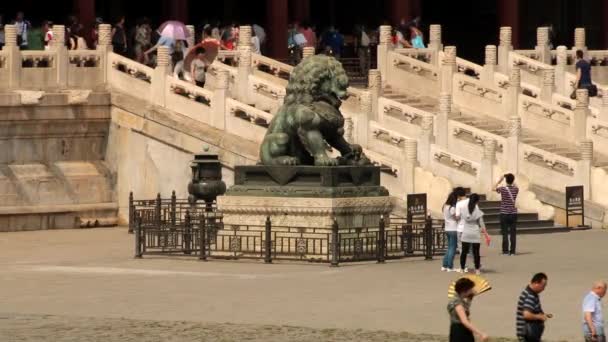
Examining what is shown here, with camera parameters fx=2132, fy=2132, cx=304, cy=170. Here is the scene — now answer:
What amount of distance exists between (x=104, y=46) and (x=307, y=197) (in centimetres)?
1114

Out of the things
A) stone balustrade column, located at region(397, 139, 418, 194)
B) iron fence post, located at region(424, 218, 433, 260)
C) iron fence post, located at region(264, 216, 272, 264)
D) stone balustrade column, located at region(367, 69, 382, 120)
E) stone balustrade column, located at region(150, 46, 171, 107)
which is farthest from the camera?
stone balustrade column, located at region(367, 69, 382, 120)

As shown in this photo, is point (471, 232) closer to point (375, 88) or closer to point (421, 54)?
point (375, 88)

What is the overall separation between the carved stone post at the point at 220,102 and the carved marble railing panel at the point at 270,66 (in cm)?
356

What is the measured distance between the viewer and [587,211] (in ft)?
137

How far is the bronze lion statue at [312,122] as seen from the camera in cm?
3372

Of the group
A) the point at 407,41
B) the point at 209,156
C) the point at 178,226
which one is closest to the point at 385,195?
the point at 178,226

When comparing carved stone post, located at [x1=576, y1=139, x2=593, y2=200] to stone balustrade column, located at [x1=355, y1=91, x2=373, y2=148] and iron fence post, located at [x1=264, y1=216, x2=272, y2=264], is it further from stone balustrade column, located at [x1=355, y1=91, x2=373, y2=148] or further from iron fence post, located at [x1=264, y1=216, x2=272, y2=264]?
iron fence post, located at [x1=264, y1=216, x2=272, y2=264]

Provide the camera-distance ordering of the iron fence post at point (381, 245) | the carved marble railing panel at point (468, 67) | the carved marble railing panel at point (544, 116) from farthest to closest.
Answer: the carved marble railing panel at point (468, 67) < the carved marble railing panel at point (544, 116) < the iron fence post at point (381, 245)

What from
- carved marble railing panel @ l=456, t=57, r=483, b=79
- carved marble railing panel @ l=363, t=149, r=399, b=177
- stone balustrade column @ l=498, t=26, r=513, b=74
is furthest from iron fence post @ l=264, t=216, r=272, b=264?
stone balustrade column @ l=498, t=26, r=513, b=74

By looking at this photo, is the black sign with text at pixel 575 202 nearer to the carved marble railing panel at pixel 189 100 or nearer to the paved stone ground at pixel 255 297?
the paved stone ground at pixel 255 297

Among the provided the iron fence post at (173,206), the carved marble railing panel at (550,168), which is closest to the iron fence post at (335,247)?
the iron fence post at (173,206)

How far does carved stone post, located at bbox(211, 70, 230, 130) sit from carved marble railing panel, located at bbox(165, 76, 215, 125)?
0.39 ft

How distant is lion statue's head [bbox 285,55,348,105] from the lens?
33875 millimetres

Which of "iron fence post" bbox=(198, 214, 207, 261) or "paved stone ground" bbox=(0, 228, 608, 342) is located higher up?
"iron fence post" bbox=(198, 214, 207, 261)
